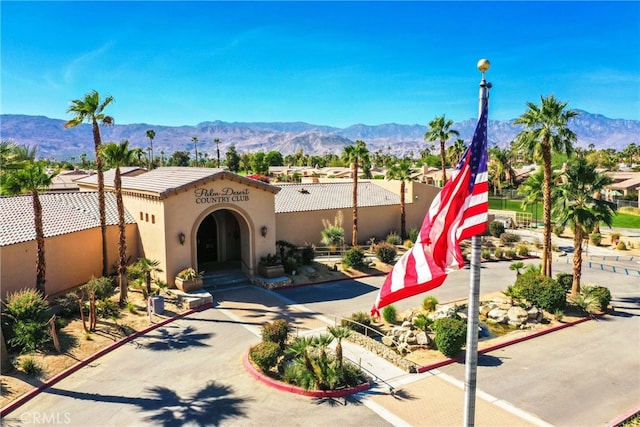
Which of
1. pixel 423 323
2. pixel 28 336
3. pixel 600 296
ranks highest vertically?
pixel 28 336

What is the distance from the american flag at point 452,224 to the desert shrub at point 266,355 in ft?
25.4

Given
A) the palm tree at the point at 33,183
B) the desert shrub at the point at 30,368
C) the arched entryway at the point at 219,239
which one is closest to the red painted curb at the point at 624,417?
the desert shrub at the point at 30,368

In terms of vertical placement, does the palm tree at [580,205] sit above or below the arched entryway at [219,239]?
above

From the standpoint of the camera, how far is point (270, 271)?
85.4 ft

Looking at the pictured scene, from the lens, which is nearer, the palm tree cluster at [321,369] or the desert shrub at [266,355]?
the palm tree cluster at [321,369]

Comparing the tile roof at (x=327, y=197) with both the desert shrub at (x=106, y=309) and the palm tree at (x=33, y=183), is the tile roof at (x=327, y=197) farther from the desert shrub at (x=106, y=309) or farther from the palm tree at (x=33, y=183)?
the palm tree at (x=33, y=183)

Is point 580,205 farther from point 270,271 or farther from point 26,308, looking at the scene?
point 26,308

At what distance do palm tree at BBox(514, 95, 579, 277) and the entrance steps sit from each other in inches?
646

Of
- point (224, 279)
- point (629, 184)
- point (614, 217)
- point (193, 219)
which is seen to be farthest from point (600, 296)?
point (629, 184)

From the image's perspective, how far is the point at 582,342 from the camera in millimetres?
18641

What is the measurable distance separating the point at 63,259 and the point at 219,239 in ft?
30.1

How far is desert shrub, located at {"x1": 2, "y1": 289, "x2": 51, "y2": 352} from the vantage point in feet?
51.9

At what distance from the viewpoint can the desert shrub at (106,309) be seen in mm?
19547

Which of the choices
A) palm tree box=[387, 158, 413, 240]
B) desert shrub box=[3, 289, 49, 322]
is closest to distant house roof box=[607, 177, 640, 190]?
palm tree box=[387, 158, 413, 240]
